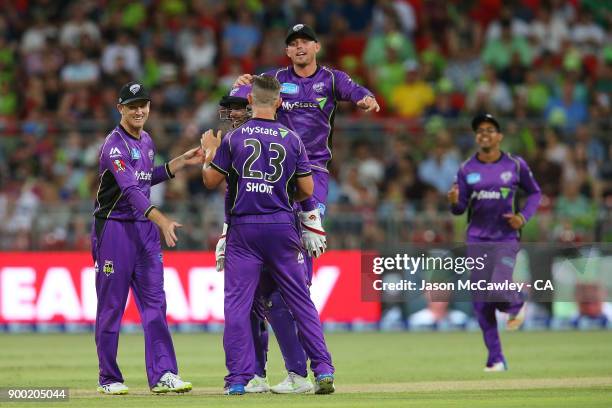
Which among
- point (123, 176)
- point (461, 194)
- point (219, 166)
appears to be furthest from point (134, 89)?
point (461, 194)

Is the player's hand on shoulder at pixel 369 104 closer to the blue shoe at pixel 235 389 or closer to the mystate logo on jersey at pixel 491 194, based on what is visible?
the blue shoe at pixel 235 389

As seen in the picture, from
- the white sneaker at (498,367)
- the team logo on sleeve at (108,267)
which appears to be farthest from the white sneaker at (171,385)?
the white sneaker at (498,367)

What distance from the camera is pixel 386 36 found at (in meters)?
→ 27.0

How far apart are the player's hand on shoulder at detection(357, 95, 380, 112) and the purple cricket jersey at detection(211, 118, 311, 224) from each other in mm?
966

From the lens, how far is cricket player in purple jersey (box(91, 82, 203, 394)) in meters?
12.0

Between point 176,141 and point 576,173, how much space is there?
753 cm

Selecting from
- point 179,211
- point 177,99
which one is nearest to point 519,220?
point 179,211

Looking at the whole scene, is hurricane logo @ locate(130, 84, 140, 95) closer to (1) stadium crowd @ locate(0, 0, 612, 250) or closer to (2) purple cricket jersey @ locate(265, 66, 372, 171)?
(2) purple cricket jersey @ locate(265, 66, 372, 171)

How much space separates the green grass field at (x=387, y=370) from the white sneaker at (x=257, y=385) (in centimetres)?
36

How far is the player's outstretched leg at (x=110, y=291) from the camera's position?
12008 mm

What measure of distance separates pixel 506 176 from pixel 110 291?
585 cm

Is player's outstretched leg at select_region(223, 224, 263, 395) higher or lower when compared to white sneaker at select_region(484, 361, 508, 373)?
higher

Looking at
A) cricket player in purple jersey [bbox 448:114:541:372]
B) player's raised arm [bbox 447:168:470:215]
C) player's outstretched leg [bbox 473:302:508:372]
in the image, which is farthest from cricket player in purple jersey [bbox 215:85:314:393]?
player's raised arm [bbox 447:168:470:215]

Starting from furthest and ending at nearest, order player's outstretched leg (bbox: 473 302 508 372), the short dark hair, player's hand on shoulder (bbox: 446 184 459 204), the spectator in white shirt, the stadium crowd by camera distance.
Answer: the spectator in white shirt, the stadium crowd, player's hand on shoulder (bbox: 446 184 459 204), player's outstretched leg (bbox: 473 302 508 372), the short dark hair
